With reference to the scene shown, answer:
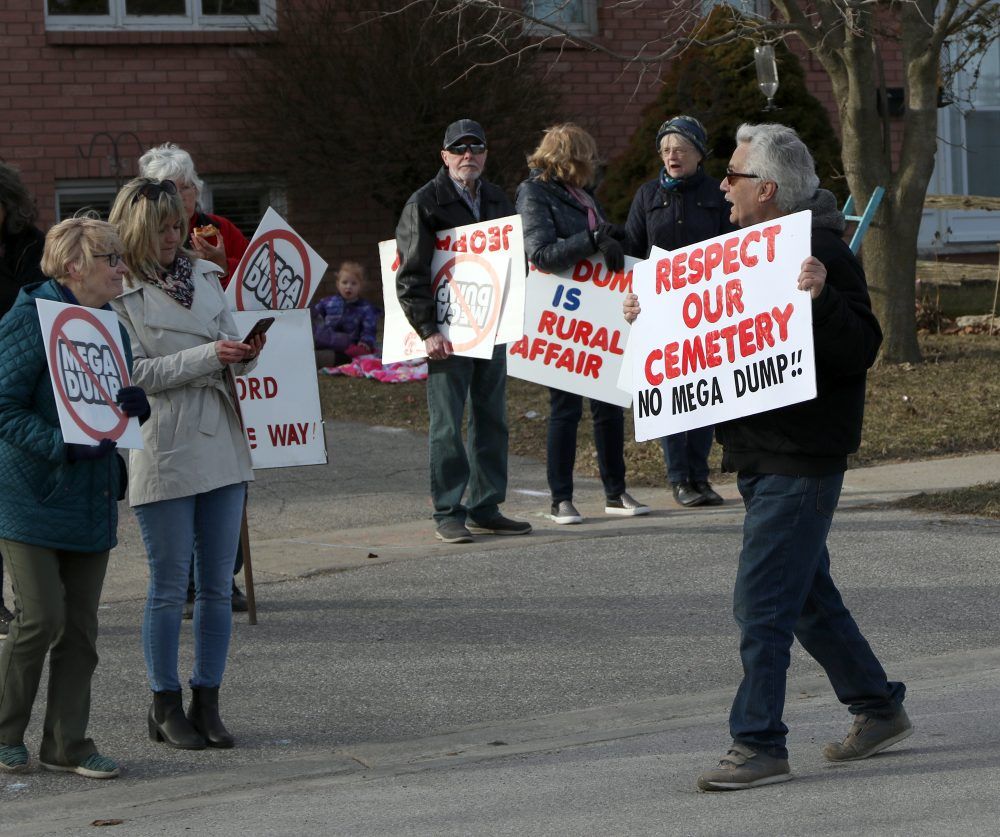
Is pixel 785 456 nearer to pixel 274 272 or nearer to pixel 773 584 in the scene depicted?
pixel 773 584

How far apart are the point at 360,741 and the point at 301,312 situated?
2.16 meters

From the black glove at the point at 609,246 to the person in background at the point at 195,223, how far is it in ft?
6.37

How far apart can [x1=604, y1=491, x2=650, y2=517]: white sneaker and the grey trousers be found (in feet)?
14.1

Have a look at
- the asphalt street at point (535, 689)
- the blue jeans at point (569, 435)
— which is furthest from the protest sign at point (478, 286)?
the asphalt street at point (535, 689)

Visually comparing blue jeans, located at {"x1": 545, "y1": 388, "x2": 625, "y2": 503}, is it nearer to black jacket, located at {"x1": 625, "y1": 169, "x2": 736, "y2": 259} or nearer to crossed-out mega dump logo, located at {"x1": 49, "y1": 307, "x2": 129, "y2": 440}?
black jacket, located at {"x1": 625, "y1": 169, "x2": 736, "y2": 259}

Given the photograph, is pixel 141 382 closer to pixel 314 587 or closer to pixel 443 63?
pixel 314 587

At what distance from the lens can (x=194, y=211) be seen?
6.91 meters

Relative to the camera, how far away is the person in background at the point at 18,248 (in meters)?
6.53

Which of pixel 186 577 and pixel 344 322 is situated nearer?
pixel 186 577

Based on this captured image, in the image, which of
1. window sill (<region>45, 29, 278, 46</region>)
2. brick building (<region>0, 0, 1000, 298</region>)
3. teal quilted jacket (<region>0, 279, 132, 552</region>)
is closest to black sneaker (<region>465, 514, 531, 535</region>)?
teal quilted jacket (<region>0, 279, 132, 552</region>)

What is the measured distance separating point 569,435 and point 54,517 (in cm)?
419

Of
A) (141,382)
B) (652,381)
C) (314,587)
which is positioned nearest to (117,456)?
(141,382)

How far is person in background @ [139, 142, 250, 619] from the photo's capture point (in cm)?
632

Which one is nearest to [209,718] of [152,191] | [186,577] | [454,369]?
[186,577]
